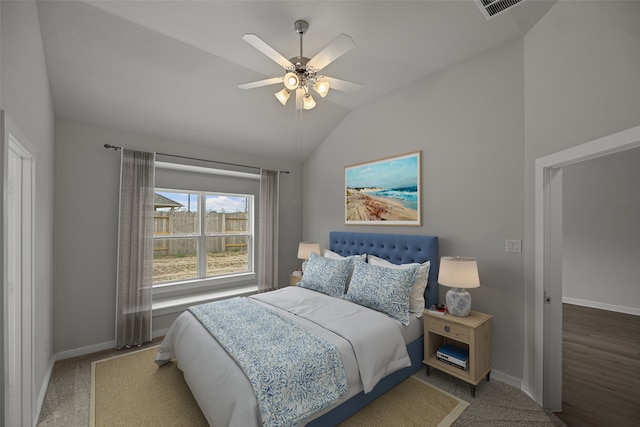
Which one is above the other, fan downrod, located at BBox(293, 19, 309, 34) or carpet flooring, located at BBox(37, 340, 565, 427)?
fan downrod, located at BBox(293, 19, 309, 34)

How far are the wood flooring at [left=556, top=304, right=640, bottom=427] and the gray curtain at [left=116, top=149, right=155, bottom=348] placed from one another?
4.10 meters

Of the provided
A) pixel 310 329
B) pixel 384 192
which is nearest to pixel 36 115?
pixel 310 329

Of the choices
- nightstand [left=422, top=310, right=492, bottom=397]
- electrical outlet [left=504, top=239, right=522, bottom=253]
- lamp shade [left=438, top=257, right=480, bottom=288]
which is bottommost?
nightstand [left=422, top=310, right=492, bottom=397]

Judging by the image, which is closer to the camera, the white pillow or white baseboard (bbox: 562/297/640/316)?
the white pillow

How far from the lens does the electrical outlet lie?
2.38 metres

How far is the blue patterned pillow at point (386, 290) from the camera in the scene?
2521 millimetres

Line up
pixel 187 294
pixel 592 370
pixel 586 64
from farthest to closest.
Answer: pixel 187 294
pixel 592 370
pixel 586 64

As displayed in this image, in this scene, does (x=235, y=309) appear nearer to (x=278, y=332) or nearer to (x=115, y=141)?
(x=278, y=332)

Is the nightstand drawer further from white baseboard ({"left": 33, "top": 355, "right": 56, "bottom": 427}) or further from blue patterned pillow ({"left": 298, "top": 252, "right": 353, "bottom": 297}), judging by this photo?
white baseboard ({"left": 33, "top": 355, "right": 56, "bottom": 427})

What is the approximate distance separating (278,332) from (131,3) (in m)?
2.68

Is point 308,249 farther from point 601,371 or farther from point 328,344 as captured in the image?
point 601,371

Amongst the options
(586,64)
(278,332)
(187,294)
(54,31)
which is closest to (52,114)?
(54,31)

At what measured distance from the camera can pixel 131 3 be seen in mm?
2020

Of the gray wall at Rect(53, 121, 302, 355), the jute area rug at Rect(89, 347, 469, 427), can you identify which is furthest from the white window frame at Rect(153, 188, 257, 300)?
the jute area rug at Rect(89, 347, 469, 427)
